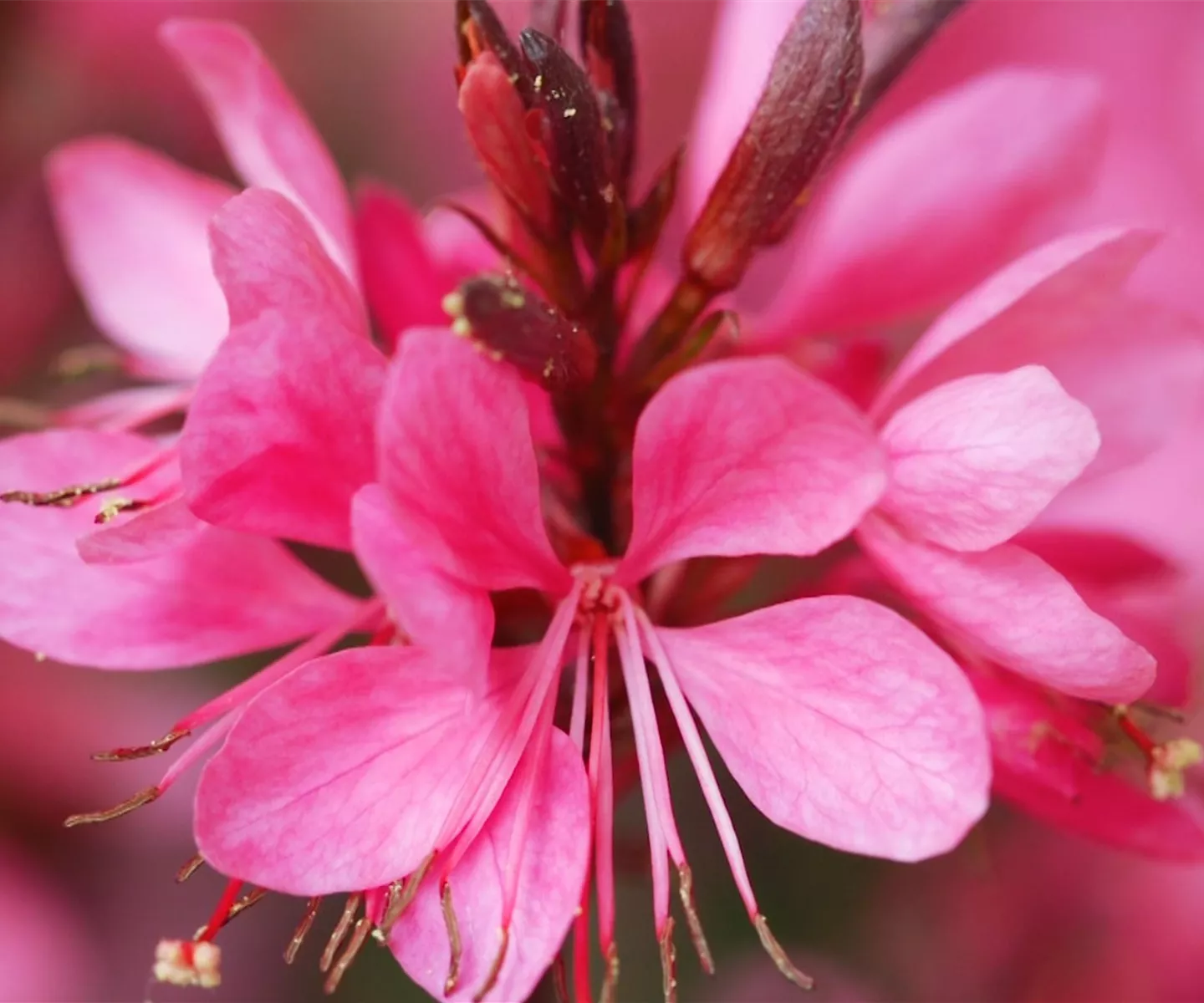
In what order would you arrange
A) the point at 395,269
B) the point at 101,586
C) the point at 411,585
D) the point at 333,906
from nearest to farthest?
the point at 411,585, the point at 101,586, the point at 395,269, the point at 333,906

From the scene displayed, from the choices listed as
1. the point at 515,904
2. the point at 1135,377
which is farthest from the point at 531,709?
the point at 1135,377

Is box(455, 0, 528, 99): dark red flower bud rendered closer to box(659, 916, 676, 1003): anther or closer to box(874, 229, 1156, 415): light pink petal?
box(874, 229, 1156, 415): light pink petal

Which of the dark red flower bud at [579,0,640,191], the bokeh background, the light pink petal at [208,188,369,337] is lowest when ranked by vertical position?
the bokeh background

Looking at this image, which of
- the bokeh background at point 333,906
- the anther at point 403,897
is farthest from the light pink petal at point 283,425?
the bokeh background at point 333,906

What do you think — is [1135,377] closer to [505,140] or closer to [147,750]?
[505,140]

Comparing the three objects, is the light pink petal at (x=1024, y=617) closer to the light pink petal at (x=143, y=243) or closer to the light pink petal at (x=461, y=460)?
the light pink petal at (x=461, y=460)

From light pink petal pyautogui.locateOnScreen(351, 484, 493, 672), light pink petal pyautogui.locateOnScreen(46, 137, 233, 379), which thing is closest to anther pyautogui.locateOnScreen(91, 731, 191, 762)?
light pink petal pyautogui.locateOnScreen(351, 484, 493, 672)
